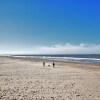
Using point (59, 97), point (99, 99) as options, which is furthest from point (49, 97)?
point (99, 99)

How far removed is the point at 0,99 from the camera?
30.6 ft

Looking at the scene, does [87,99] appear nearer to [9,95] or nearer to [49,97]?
[49,97]

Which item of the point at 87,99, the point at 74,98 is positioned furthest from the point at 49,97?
the point at 87,99

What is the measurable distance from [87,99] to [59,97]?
1540 millimetres

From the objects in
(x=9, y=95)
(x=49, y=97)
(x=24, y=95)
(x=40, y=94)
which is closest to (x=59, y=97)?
(x=49, y=97)

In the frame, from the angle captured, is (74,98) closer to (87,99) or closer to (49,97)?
(87,99)

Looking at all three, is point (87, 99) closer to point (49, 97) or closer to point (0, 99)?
point (49, 97)

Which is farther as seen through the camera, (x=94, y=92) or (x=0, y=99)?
(x=94, y=92)

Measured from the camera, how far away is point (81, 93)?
11062 millimetres

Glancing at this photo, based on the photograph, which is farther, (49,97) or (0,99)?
(49,97)

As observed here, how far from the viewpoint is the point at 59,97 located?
10.1 m

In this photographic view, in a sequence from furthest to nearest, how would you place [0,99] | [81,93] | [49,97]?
[81,93], [49,97], [0,99]

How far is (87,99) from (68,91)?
77.4 inches

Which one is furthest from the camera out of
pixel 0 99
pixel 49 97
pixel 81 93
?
pixel 81 93
